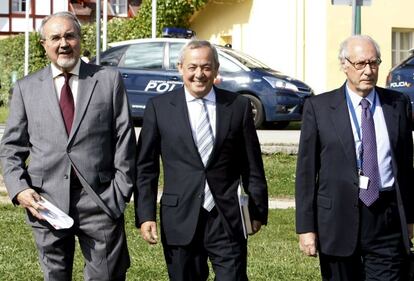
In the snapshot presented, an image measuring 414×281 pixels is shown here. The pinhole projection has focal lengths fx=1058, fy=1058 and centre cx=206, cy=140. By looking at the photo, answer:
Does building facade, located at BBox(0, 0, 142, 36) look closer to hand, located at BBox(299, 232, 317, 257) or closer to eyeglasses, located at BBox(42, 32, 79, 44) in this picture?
eyeglasses, located at BBox(42, 32, 79, 44)

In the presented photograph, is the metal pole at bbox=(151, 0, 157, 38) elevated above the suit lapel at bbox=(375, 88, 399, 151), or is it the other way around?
the metal pole at bbox=(151, 0, 157, 38)

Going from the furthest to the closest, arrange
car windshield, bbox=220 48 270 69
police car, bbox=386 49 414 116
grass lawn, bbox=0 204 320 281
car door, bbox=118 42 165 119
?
1. car windshield, bbox=220 48 270 69
2. car door, bbox=118 42 165 119
3. police car, bbox=386 49 414 116
4. grass lawn, bbox=0 204 320 281

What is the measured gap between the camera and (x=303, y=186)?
229 inches

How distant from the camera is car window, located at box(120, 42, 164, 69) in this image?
18734mm

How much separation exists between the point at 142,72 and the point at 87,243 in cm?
1278

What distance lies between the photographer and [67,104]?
5879 mm

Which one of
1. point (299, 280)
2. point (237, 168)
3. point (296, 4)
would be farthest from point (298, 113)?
point (237, 168)

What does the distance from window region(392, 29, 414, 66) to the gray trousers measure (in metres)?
21.0

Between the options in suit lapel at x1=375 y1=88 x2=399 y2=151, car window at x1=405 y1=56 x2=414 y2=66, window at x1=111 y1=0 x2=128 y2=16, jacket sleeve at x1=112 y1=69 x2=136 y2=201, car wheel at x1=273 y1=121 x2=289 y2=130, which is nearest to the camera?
suit lapel at x1=375 y1=88 x2=399 y2=151

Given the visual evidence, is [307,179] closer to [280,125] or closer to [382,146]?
[382,146]

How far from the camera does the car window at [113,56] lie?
1888 centimetres

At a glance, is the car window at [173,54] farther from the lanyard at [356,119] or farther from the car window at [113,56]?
the lanyard at [356,119]

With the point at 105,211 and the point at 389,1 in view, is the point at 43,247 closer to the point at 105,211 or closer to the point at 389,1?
the point at 105,211

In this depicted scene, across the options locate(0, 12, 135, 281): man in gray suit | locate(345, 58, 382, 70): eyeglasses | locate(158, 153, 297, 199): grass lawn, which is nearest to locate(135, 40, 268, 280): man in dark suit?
locate(0, 12, 135, 281): man in gray suit
